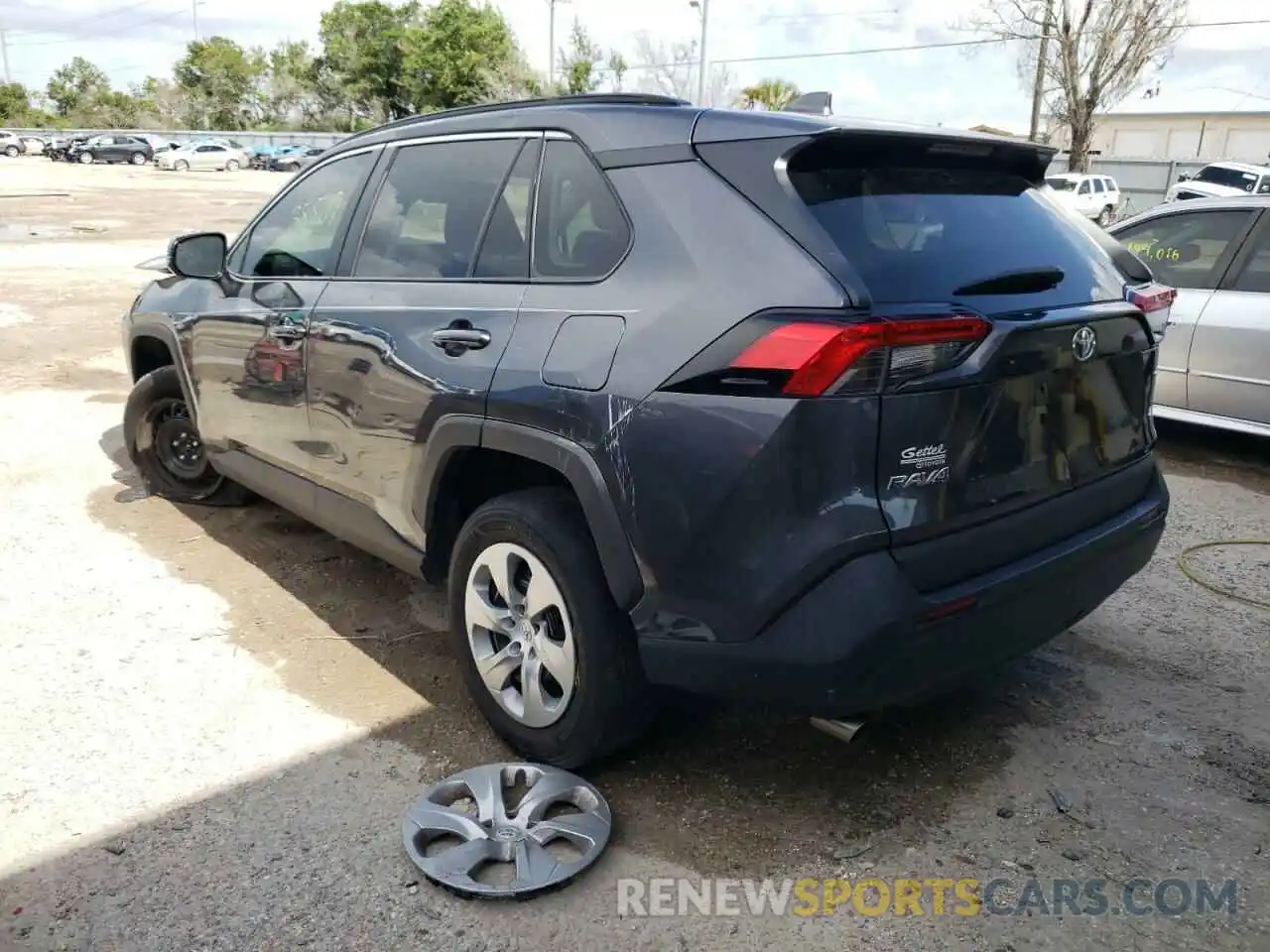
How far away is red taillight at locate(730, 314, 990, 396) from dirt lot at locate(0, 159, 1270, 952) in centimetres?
116

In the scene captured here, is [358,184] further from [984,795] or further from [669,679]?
[984,795]

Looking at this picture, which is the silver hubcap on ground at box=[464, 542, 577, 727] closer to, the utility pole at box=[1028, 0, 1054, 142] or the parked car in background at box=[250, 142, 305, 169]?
the utility pole at box=[1028, 0, 1054, 142]

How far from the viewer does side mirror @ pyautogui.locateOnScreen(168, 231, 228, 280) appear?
4.30 m

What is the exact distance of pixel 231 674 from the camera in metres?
3.55

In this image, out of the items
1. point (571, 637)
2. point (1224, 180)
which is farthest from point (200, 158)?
point (571, 637)

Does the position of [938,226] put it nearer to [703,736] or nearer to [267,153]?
[703,736]

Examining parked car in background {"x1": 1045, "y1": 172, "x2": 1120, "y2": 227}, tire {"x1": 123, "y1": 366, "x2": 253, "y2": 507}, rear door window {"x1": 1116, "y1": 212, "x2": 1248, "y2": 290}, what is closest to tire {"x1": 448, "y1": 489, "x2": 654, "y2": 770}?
tire {"x1": 123, "y1": 366, "x2": 253, "y2": 507}

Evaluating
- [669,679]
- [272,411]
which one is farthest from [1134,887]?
[272,411]

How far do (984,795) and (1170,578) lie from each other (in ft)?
7.24

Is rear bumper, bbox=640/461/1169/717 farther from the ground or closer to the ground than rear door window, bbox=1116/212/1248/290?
closer to the ground

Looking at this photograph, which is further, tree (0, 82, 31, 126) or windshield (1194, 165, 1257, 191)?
tree (0, 82, 31, 126)

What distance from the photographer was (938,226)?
8.41 feet

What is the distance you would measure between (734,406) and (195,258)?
3.06 meters

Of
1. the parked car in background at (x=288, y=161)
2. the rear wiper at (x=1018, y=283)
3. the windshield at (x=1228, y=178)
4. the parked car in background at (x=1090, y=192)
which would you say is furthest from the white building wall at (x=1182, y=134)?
the rear wiper at (x=1018, y=283)
